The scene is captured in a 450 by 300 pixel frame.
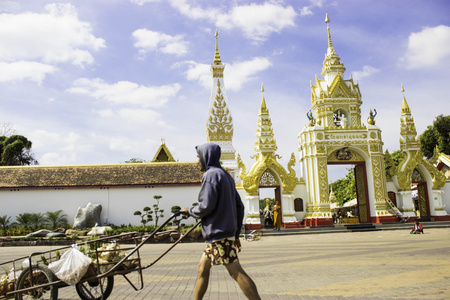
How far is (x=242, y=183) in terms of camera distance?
72.9 ft

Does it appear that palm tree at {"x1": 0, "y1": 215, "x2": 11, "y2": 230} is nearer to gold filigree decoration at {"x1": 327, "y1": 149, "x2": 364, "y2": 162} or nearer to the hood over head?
gold filigree decoration at {"x1": 327, "y1": 149, "x2": 364, "y2": 162}

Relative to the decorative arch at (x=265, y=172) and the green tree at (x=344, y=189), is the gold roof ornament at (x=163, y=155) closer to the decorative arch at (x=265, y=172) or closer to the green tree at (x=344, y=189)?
the decorative arch at (x=265, y=172)

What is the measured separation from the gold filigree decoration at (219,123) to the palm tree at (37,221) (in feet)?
38.6

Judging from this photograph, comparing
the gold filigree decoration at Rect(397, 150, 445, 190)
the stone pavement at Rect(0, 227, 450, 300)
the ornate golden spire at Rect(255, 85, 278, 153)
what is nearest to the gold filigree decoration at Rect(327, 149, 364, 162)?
the gold filigree decoration at Rect(397, 150, 445, 190)

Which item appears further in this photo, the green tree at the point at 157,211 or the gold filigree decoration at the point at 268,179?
the gold filigree decoration at the point at 268,179

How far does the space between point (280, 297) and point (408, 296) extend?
1.57 m

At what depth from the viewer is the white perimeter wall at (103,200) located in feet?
73.7

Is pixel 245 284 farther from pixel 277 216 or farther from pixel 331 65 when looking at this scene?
pixel 331 65

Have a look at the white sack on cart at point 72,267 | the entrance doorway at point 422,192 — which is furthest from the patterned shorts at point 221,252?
the entrance doorway at point 422,192

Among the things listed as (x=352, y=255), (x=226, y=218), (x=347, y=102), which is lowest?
(x=352, y=255)

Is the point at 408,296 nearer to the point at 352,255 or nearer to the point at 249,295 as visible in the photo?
the point at 249,295

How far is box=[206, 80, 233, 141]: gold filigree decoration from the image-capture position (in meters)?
27.2

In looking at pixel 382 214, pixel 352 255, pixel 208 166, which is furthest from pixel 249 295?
pixel 382 214

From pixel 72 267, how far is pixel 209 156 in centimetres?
194
